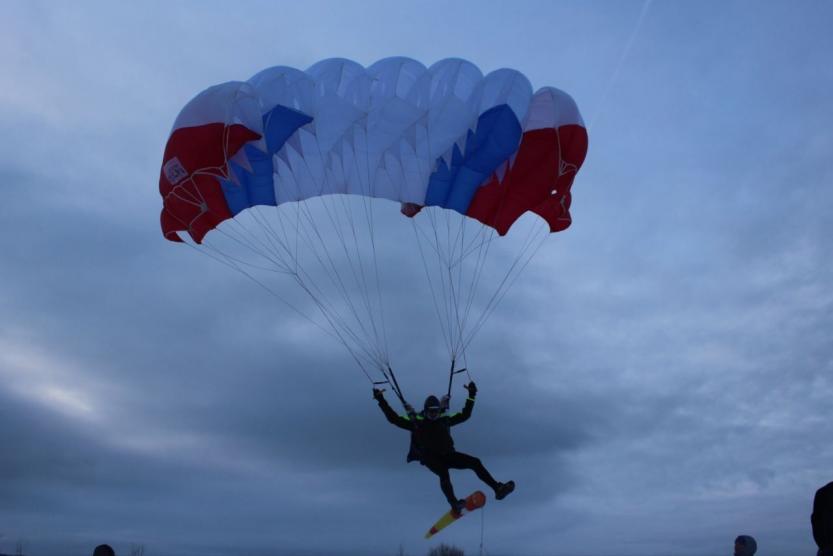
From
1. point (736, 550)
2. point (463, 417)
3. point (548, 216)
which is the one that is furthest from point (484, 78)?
point (736, 550)

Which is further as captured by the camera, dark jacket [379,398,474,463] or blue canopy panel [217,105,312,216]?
blue canopy panel [217,105,312,216]

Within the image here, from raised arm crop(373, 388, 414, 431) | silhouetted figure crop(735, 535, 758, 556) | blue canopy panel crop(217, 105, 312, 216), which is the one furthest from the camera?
blue canopy panel crop(217, 105, 312, 216)

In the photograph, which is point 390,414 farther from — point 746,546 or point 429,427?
point 746,546

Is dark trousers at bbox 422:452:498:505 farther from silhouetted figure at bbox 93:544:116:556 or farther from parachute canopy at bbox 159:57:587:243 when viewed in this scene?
silhouetted figure at bbox 93:544:116:556

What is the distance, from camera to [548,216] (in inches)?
729

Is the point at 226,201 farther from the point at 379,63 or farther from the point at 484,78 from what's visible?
the point at 484,78

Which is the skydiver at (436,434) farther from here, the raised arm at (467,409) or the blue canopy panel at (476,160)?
the blue canopy panel at (476,160)

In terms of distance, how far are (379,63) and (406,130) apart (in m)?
1.52

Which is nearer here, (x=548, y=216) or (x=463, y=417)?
(x=463, y=417)

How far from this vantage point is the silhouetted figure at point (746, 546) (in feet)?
20.0

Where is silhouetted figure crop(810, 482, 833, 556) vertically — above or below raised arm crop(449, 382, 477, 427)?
below

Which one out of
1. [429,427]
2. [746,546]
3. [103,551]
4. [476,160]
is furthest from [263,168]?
[746,546]

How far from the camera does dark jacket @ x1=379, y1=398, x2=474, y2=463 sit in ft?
51.4

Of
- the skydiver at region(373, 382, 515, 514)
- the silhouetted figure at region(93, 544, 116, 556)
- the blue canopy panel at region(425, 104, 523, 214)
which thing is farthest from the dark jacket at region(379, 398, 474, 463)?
the silhouetted figure at region(93, 544, 116, 556)
